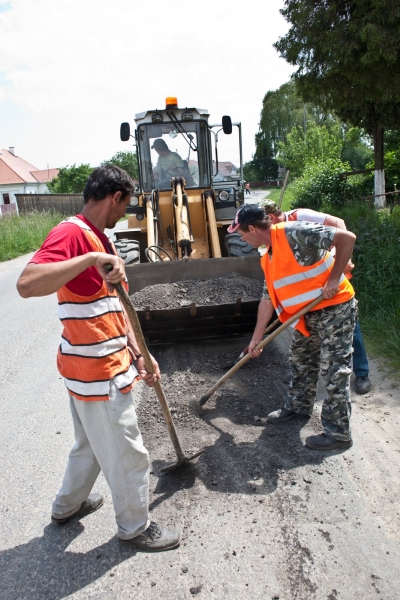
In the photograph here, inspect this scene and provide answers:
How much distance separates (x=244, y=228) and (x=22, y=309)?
595 cm

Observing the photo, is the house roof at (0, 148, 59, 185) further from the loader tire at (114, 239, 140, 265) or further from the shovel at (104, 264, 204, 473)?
the shovel at (104, 264, 204, 473)

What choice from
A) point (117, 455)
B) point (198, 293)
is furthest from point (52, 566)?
point (198, 293)

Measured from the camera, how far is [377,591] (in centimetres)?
215

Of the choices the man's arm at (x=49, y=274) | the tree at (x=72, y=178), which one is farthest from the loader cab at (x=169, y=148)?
the tree at (x=72, y=178)

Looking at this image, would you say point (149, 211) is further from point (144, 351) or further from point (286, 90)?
point (286, 90)

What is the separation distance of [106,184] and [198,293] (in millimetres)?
3255

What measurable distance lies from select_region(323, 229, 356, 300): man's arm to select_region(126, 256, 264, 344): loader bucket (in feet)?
5.69

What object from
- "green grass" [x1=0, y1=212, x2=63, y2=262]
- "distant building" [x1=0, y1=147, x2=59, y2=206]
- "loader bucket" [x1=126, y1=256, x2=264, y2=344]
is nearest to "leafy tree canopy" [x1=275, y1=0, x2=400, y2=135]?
"loader bucket" [x1=126, y1=256, x2=264, y2=344]

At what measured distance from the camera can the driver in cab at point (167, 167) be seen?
23.6 feet

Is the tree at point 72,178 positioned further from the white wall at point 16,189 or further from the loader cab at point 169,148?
the loader cab at point 169,148

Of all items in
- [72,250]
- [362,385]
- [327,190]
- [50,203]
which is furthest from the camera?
[50,203]

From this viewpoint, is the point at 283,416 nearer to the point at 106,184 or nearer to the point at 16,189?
the point at 106,184

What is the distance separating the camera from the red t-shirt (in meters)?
1.94

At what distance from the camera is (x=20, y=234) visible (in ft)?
54.0
